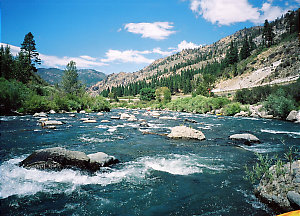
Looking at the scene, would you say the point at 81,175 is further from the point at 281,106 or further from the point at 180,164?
the point at 281,106

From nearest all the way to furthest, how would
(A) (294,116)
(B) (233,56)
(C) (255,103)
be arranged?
1. (A) (294,116)
2. (C) (255,103)
3. (B) (233,56)

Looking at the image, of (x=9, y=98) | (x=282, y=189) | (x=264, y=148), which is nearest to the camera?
(x=282, y=189)

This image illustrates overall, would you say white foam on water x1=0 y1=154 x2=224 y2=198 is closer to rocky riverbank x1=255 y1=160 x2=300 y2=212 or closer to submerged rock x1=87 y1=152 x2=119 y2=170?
submerged rock x1=87 y1=152 x2=119 y2=170

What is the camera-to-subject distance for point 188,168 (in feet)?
28.8

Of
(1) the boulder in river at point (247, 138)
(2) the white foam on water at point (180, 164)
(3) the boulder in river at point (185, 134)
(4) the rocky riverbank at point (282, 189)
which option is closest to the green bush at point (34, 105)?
(3) the boulder in river at point (185, 134)

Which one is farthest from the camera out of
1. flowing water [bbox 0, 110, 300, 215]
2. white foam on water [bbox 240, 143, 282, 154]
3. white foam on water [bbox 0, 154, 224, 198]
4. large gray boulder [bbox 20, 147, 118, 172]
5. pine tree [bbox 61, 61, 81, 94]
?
pine tree [bbox 61, 61, 81, 94]

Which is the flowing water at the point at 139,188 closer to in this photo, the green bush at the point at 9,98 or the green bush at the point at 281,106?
the green bush at the point at 9,98

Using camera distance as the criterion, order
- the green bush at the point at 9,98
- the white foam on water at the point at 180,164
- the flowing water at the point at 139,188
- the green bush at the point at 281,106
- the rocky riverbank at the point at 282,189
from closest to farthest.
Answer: the rocky riverbank at the point at 282,189
the flowing water at the point at 139,188
the white foam on water at the point at 180,164
the green bush at the point at 281,106
the green bush at the point at 9,98

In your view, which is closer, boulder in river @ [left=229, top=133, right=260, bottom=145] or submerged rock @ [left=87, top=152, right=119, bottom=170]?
submerged rock @ [left=87, top=152, right=119, bottom=170]

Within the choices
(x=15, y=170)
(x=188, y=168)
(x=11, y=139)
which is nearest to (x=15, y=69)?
(x=11, y=139)

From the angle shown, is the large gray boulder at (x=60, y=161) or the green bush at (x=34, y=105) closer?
the large gray boulder at (x=60, y=161)

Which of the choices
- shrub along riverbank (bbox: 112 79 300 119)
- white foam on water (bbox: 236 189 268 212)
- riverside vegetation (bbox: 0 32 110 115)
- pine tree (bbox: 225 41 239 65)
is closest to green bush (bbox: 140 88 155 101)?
shrub along riverbank (bbox: 112 79 300 119)

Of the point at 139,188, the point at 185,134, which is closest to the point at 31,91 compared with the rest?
the point at 185,134

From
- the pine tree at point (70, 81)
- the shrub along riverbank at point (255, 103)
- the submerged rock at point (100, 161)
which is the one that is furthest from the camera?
the pine tree at point (70, 81)
